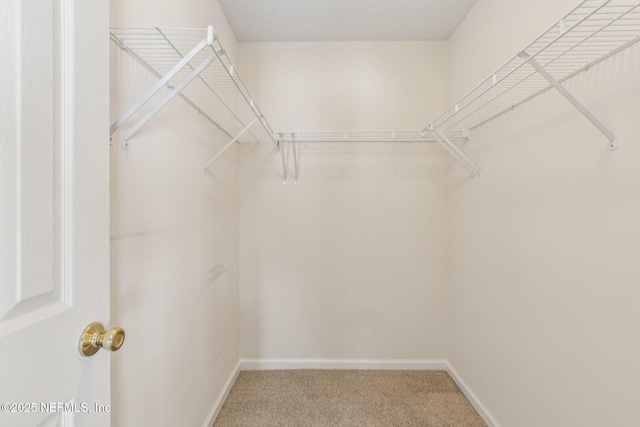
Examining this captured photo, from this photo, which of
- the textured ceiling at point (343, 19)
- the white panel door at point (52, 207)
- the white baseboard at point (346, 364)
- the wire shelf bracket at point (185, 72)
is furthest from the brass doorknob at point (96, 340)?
the textured ceiling at point (343, 19)

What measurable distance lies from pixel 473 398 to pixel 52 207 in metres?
2.22

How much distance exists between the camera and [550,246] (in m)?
1.13

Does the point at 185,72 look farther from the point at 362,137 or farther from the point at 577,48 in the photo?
the point at 577,48

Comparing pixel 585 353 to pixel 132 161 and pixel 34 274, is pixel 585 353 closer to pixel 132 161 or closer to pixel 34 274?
pixel 34 274

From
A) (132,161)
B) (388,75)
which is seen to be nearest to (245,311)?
(132,161)

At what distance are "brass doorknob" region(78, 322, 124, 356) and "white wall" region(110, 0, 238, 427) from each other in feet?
0.99

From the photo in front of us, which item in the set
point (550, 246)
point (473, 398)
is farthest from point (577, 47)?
point (473, 398)

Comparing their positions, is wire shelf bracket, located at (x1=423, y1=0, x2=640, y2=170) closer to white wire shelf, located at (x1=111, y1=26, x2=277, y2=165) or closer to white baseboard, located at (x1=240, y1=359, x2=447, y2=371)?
white wire shelf, located at (x1=111, y1=26, x2=277, y2=165)

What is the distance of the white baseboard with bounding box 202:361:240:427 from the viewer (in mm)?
1505

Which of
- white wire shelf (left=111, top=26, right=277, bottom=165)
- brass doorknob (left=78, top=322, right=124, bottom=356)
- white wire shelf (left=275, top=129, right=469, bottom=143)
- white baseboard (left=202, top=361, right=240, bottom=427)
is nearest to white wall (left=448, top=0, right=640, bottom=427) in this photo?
white wire shelf (left=275, top=129, right=469, bottom=143)

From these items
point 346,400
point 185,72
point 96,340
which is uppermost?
point 185,72

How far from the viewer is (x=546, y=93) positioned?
1.14 m

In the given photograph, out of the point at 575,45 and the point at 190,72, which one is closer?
the point at 575,45

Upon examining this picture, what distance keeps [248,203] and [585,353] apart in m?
1.99
